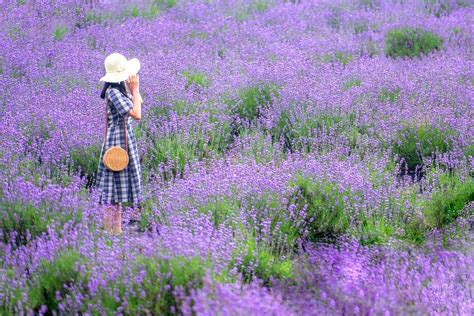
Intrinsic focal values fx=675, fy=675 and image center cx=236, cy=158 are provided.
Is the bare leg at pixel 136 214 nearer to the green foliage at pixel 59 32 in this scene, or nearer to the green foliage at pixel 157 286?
the green foliage at pixel 157 286

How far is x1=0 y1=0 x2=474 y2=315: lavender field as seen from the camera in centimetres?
303

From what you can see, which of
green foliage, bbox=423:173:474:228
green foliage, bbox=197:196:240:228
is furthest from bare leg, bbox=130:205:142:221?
green foliage, bbox=423:173:474:228

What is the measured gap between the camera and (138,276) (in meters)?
2.95

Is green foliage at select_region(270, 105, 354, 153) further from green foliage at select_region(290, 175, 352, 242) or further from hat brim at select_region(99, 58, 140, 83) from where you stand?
hat brim at select_region(99, 58, 140, 83)

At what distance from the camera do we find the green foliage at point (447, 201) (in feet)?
14.2

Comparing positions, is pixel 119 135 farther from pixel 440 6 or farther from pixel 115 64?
pixel 440 6

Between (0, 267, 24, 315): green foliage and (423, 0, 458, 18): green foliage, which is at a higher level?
(423, 0, 458, 18): green foliage

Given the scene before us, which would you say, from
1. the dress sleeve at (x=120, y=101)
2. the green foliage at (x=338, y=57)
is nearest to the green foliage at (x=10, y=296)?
→ the dress sleeve at (x=120, y=101)

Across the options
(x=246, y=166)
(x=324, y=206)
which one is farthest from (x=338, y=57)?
(x=324, y=206)

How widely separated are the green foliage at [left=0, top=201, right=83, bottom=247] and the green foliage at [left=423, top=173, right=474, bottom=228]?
7.22 ft

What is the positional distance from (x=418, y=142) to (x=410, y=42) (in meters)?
3.04

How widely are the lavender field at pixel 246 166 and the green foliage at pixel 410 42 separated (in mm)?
25

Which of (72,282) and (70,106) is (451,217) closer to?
(72,282)

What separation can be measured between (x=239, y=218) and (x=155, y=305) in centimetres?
96
